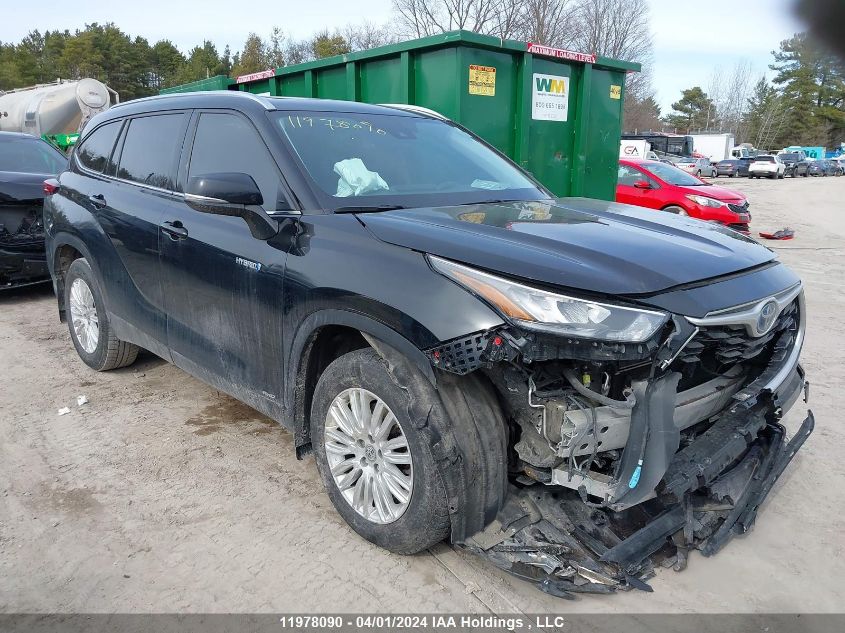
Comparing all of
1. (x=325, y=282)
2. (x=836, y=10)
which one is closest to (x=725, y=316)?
(x=325, y=282)

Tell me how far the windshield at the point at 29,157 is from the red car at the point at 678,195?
924cm

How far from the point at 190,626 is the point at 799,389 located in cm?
283

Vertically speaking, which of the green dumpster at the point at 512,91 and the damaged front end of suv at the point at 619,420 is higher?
the green dumpster at the point at 512,91

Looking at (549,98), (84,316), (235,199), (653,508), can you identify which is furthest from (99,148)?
(549,98)

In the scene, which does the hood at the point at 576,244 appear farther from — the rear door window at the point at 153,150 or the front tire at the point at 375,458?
the rear door window at the point at 153,150

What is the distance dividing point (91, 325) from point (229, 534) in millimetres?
2683

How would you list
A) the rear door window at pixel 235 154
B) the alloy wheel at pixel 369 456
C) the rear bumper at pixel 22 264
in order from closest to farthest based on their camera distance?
the alloy wheel at pixel 369 456 < the rear door window at pixel 235 154 < the rear bumper at pixel 22 264

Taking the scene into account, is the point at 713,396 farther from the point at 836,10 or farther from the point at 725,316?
the point at 836,10

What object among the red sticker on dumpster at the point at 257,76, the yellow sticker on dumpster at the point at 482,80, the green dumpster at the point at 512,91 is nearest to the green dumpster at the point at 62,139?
the red sticker on dumpster at the point at 257,76

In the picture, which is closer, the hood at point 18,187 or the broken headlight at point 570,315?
the broken headlight at point 570,315

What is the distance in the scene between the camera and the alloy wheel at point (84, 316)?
16.2ft

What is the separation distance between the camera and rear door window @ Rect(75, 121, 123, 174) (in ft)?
15.3

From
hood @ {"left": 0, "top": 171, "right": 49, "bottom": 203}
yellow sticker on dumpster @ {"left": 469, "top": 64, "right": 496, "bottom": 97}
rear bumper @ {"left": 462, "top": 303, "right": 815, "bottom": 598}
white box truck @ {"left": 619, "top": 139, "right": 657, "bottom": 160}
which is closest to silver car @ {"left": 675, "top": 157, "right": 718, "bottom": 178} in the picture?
white box truck @ {"left": 619, "top": 139, "right": 657, "bottom": 160}

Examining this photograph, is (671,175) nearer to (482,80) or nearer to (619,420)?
(482,80)
